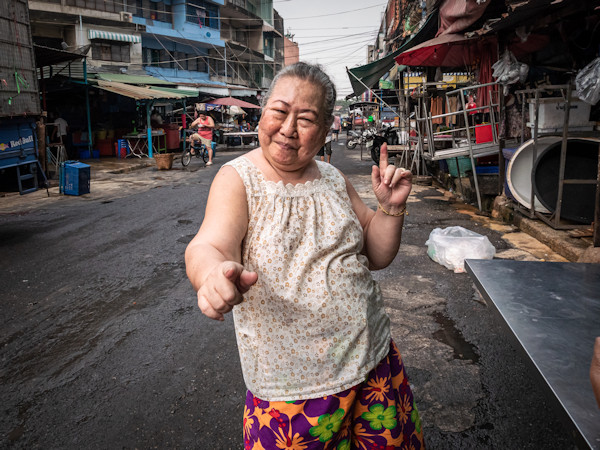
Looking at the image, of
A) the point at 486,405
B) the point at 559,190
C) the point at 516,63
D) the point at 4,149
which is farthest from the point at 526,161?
the point at 4,149

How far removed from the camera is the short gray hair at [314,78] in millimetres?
1420

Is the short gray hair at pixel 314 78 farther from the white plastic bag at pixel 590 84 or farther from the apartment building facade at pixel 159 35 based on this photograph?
the apartment building facade at pixel 159 35

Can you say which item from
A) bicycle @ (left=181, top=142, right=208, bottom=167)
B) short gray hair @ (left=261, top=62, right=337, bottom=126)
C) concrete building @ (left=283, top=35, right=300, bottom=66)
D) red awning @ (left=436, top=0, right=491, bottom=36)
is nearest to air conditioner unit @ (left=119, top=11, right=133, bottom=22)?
bicycle @ (left=181, top=142, right=208, bottom=167)

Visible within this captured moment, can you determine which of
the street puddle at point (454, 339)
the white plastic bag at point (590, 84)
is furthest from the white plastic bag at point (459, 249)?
the white plastic bag at point (590, 84)

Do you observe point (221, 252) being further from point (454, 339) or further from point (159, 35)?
point (159, 35)

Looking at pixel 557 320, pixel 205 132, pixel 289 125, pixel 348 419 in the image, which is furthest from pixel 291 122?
pixel 205 132

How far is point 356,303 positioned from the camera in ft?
4.44

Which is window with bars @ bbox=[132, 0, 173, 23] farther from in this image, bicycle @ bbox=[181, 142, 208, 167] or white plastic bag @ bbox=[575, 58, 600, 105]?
white plastic bag @ bbox=[575, 58, 600, 105]

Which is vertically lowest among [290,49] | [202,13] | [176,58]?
[176,58]

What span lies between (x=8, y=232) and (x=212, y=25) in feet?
100.0

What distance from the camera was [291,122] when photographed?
4.57ft

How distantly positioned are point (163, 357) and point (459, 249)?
306cm

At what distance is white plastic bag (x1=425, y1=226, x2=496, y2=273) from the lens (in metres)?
4.48

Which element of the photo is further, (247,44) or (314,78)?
(247,44)
